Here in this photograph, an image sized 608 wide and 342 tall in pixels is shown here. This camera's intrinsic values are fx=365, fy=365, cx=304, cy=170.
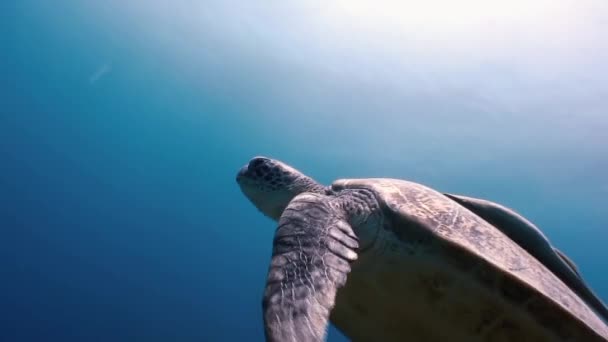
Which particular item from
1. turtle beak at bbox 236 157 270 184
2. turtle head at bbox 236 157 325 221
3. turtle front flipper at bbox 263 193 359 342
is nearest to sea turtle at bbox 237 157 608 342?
turtle front flipper at bbox 263 193 359 342

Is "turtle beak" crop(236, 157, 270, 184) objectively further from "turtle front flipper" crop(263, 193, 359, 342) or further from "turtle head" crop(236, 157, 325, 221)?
"turtle front flipper" crop(263, 193, 359, 342)

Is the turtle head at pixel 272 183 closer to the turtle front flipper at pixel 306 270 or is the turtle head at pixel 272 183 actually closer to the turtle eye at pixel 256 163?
the turtle eye at pixel 256 163

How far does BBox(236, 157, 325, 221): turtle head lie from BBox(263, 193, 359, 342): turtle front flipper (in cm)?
104

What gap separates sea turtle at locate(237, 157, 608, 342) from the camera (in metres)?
2.00

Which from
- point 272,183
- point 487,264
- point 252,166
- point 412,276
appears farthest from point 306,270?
point 252,166

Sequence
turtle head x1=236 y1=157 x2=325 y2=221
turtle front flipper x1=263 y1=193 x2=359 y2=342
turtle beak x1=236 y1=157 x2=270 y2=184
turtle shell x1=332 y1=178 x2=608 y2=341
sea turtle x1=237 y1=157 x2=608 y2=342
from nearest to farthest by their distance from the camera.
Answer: turtle front flipper x1=263 y1=193 x2=359 y2=342 → sea turtle x1=237 y1=157 x2=608 y2=342 → turtle shell x1=332 y1=178 x2=608 y2=341 → turtle head x1=236 y1=157 x2=325 y2=221 → turtle beak x1=236 y1=157 x2=270 y2=184

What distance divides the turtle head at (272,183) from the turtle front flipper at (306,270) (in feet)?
3.43

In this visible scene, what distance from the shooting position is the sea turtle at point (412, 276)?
2002 mm

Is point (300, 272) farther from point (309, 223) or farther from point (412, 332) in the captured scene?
point (412, 332)

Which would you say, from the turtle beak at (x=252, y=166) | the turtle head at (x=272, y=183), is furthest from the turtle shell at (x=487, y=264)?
the turtle beak at (x=252, y=166)

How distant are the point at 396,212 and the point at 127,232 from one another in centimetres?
7783

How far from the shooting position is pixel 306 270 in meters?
1.96

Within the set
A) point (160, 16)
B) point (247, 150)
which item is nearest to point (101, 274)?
point (247, 150)

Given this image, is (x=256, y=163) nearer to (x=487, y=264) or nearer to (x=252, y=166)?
(x=252, y=166)
